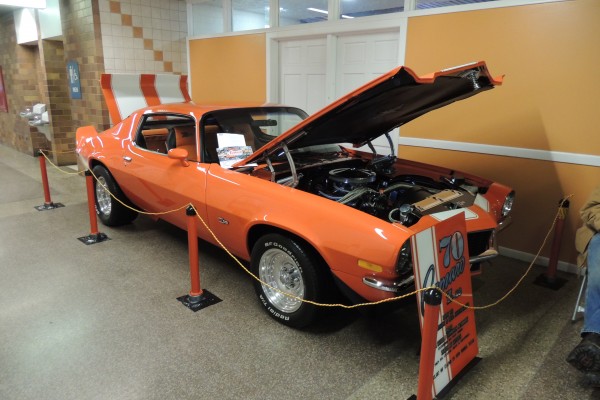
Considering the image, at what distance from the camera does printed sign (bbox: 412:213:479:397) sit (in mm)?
2107

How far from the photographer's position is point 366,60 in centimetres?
544

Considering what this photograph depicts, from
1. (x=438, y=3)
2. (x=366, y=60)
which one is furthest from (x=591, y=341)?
(x=366, y=60)

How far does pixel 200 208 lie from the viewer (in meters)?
3.36

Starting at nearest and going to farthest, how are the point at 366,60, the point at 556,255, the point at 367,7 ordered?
1. the point at 556,255
2. the point at 367,7
3. the point at 366,60

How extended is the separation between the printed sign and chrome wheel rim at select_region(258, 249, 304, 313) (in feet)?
3.08

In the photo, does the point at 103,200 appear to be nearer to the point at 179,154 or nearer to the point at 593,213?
the point at 179,154

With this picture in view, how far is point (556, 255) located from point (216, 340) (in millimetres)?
3002

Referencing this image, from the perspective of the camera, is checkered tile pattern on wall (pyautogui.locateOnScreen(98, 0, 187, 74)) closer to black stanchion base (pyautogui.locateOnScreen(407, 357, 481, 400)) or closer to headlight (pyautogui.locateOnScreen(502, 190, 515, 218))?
headlight (pyautogui.locateOnScreen(502, 190, 515, 218))

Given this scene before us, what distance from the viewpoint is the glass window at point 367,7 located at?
5.07 metres

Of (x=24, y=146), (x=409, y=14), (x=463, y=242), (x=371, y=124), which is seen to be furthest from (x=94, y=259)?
(x=24, y=146)

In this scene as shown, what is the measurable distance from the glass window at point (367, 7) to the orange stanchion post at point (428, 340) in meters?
4.18

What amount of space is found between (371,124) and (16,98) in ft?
33.4

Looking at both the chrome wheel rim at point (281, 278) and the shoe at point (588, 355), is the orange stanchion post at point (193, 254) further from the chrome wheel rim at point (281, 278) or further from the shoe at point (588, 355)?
the shoe at point (588, 355)

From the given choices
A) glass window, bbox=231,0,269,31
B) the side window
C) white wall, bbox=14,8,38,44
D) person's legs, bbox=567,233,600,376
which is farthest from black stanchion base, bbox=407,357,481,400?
white wall, bbox=14,8,38,44
